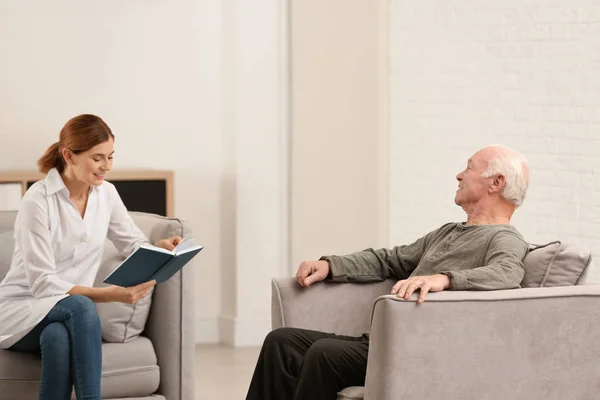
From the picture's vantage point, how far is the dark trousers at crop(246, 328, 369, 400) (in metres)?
3.19

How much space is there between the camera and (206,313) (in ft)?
19.3

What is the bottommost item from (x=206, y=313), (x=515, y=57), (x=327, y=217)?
(x=206, y=313)

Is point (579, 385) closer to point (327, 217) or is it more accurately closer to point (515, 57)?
point (515, 57)

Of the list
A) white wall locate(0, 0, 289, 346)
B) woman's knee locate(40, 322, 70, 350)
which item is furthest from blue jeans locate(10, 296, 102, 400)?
white wall locate(0, 0, 289, 346)

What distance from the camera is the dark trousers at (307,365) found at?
319cm

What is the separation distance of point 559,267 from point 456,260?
13.1 inches

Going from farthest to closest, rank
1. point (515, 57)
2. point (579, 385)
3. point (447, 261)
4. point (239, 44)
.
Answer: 1. point (239, 44)
2. point (515, 57)
3. point (447, 261)
4. point (579, 385)

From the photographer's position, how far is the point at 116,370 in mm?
3730

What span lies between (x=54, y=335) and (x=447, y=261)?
1345 millimetres

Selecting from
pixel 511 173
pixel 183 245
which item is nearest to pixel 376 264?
pixel 511 173

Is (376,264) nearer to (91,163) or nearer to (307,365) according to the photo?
(307,365)

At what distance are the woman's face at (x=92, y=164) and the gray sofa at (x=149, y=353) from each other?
1.42 ft

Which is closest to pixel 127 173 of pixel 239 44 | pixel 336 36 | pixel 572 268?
pixel 239 44

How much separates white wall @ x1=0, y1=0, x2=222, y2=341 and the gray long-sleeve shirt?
2.31 m
